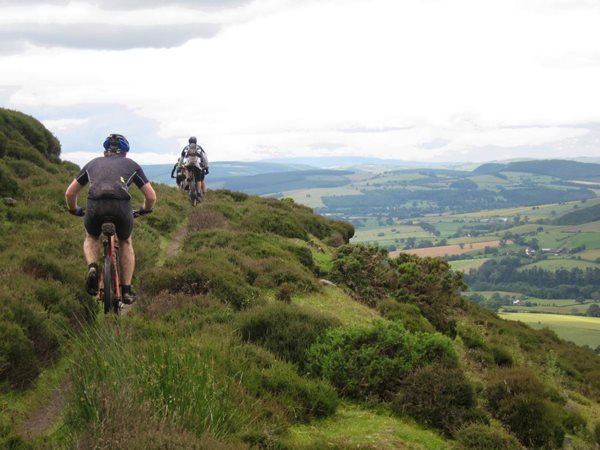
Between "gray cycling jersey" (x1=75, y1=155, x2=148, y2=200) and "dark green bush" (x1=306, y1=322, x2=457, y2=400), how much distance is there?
3.94 m

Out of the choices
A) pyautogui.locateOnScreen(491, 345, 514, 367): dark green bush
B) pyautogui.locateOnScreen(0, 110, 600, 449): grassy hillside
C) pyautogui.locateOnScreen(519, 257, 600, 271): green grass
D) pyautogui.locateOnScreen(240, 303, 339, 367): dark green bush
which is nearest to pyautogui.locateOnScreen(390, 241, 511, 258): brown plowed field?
pyautogui.locateOnScreen(519, 257, 600, 271): green grass

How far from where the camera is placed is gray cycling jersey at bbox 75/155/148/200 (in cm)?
915

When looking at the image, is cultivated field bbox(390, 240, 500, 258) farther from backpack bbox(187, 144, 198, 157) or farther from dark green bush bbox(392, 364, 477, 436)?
dark green bush bbox(392, 364, 477, 436)

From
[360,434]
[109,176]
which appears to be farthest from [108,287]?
[360,434]

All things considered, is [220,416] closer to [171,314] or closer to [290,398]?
[290,398]

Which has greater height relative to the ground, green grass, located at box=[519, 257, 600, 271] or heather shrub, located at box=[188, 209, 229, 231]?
heather shrub, located at box=[188, 209, 229, 231]

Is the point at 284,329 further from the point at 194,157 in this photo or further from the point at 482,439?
the point at 194,157

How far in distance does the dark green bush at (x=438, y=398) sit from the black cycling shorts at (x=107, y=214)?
4.98 meters

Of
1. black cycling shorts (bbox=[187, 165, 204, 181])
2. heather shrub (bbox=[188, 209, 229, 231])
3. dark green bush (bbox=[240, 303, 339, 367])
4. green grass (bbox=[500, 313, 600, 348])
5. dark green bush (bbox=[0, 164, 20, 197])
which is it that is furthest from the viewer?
green grass (bbox=[500, 313, 600, 348])

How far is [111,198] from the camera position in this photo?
9219mm

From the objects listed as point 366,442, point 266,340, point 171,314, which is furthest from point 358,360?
point 171,314

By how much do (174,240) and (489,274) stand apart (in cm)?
14806

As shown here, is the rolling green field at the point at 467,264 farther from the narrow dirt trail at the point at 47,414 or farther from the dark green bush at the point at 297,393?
the narrow dirt trail at the point at 47,414

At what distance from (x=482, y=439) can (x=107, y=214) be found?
6.26 m
